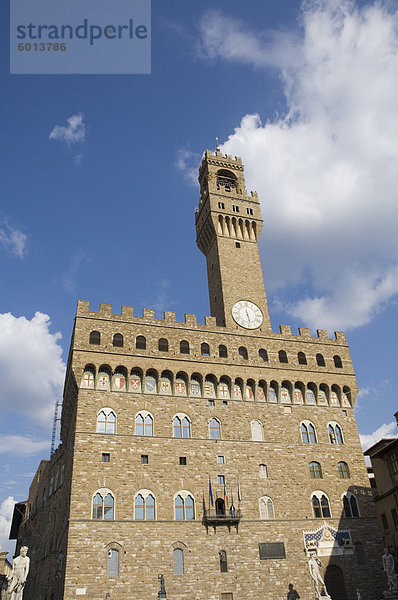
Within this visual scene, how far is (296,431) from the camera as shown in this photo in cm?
3853

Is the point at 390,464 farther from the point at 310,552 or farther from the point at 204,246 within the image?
the point at 204,246

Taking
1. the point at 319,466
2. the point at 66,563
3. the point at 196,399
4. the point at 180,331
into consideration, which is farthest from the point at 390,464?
the point at 66,563

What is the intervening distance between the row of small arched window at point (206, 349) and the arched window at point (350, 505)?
10523 millimetres

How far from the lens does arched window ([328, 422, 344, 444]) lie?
129 feet

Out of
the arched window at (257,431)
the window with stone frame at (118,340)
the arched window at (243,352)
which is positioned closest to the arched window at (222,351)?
the arched window at (243,352)

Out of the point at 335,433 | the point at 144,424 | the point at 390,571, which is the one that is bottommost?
the point at 390,571

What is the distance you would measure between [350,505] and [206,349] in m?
16.0

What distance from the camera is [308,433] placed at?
38969 mm

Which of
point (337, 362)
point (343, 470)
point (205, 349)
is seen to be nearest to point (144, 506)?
point (205, 349)

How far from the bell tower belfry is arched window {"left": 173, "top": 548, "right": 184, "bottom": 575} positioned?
17.8m

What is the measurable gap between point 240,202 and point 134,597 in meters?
35.6

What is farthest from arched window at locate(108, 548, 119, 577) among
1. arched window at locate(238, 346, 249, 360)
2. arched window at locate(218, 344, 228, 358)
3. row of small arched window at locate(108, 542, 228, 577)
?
arched window at locate(238, 346, 249, 360)

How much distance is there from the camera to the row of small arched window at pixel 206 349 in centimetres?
3704

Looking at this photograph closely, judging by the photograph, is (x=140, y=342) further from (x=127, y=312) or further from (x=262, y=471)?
(x=262, y=471)
